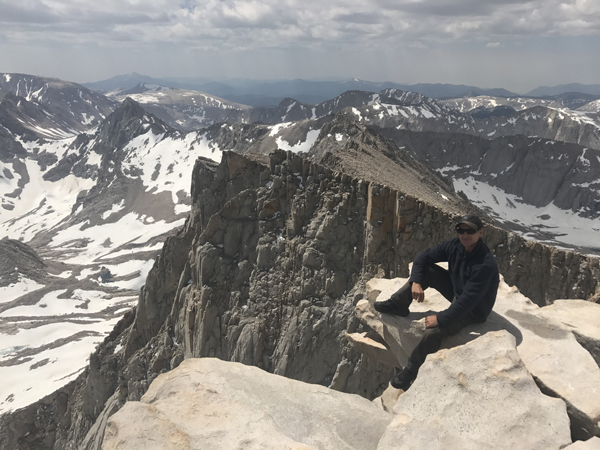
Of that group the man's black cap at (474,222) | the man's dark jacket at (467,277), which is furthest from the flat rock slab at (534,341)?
the man's black cap at (474,222)

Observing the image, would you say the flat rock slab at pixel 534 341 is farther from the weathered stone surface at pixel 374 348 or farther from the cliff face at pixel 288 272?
the cliff face at pixel 288 272

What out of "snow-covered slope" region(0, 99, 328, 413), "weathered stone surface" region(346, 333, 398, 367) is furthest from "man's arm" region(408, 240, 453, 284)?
"snow-covered slope" region(0, 99, 328, 413)

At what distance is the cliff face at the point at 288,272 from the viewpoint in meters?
21.8

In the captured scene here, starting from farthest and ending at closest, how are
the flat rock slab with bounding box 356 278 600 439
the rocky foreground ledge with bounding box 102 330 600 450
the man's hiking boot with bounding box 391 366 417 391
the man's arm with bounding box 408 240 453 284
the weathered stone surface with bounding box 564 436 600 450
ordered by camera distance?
the man's arm with bounding box 408 240 453 284
the man's hiking boot with bounding box 391 366 417 391
the flat rock slab with bounding box 356 278 600 439
the rocky foreground ledge with bounding box 102 330 600 450
the weathered stone surface with bounding box 564 436 600 450

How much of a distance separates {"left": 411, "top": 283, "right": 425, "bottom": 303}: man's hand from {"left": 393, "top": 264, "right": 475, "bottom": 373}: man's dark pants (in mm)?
241

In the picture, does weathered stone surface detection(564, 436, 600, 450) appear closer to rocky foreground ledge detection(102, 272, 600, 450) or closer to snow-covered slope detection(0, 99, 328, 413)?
rocky foreground ledge detection(102, 272, 600, 450)

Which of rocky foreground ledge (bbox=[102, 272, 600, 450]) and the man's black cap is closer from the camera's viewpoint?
rocky foreground ledge (bbox=[102, 272, 600, 450])

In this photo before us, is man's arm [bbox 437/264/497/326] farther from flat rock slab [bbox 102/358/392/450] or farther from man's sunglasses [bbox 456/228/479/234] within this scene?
flat rock slab [bbox 102/358/392/450]

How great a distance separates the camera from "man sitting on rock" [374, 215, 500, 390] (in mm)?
8102

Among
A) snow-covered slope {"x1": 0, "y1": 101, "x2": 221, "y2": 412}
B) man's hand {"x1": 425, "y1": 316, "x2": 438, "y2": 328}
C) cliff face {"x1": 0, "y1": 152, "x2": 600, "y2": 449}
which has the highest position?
man's hand {"x1": 425, "y1": 316, "x2": 438, "y2": 328}

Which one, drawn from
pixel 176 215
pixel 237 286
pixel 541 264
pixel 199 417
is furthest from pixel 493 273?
pixel 176 215

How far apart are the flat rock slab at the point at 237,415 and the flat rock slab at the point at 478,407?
116cm

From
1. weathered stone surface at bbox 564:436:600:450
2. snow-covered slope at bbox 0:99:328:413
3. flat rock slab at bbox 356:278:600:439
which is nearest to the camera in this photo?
weathered stone surface at bbox 564:436:600:450

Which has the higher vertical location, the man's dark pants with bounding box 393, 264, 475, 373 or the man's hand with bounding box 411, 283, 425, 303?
the man's hand with bounding box 411, 283, 425, 303
